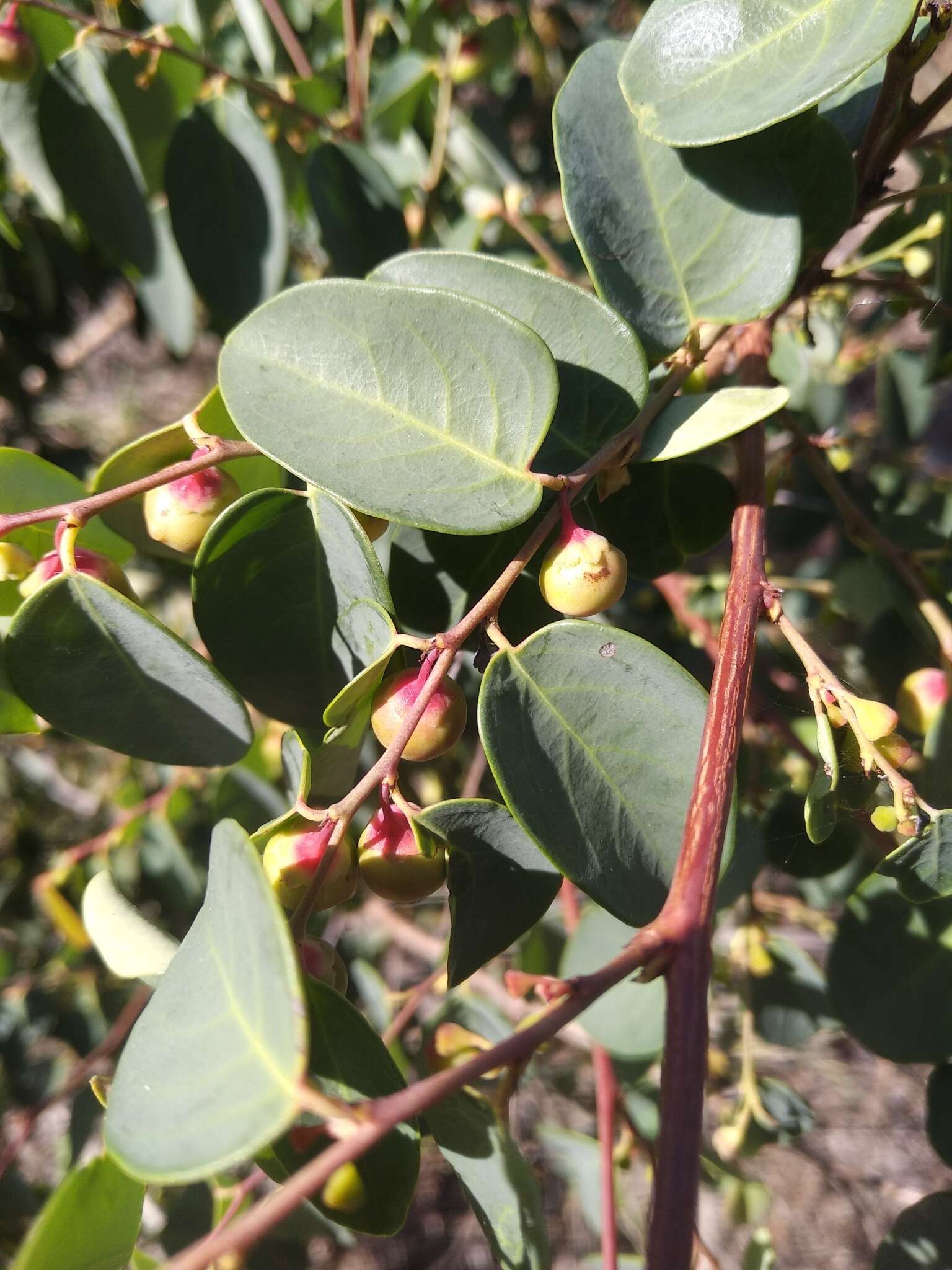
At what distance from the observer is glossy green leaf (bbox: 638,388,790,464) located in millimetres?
630

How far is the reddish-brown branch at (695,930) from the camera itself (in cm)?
48

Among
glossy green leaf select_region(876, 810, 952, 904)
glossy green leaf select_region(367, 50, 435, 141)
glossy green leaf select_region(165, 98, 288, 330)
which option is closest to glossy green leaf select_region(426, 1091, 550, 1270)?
glossy green leaf select_region(876, 810, 952, 904)

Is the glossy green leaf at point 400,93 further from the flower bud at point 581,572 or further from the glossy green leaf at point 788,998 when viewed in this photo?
the glossy green leaf at point 788,998

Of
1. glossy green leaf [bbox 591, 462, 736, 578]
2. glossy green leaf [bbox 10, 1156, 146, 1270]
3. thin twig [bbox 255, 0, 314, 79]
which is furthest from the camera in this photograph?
thin twig [bbox 255, 0, 314, 79]

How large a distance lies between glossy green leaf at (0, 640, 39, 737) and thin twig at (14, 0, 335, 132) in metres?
0.74

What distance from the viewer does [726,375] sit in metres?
1.19

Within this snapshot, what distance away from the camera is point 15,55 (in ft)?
3.40

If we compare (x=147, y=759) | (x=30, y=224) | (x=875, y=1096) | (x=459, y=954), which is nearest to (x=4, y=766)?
(x=30, y=224)

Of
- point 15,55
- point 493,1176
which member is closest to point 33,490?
point 15,55

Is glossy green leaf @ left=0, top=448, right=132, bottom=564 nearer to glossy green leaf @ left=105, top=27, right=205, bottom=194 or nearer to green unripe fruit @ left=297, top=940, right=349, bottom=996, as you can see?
green unripe fruit @ left=297, top=940, right=349, bottom=996

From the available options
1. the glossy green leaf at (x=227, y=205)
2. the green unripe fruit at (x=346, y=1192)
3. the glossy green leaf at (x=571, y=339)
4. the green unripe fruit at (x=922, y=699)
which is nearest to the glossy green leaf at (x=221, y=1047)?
the green unripe fruit at (x=346, y=1192)

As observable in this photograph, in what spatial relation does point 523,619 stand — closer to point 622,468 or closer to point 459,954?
point 622,468

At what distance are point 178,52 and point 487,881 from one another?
103cm

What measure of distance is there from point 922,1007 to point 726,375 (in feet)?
2.51
